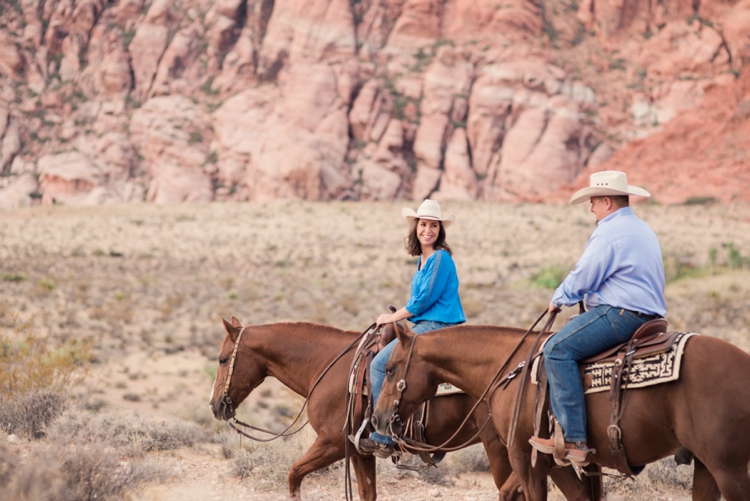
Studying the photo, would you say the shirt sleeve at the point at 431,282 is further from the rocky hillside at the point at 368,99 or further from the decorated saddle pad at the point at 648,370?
the rocky hillside at the point at 368,99

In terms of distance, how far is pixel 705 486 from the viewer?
4426 millimetres

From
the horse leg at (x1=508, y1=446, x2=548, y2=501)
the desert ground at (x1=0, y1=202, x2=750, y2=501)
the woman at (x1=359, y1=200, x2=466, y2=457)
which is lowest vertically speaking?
the desert ground at (x1=0, y1=202, x2=750, y2=501)

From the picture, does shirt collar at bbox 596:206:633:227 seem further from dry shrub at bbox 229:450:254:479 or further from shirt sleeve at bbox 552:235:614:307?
dry shrub at bbox 229:450:254:479

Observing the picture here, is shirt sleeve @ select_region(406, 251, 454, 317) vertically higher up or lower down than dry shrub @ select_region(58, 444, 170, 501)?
higher up

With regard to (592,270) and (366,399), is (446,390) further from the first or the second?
(592,270)

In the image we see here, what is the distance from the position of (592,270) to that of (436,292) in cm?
156

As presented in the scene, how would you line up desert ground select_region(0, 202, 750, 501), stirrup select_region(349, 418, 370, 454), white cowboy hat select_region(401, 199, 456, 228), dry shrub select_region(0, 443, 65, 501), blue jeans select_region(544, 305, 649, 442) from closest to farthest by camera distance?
blue jeans select_region(544, 305, 649, 442) → dry shrub select_region(0, 443, 65, 501) → stirrup select_region(349, 418, 370, 454) → white cowboy hat select_region(401, 199, 456, 228) → desert ground select_region(0, 202, 750, 501)

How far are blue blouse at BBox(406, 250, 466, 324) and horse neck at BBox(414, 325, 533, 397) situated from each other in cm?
46

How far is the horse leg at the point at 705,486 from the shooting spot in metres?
4.41

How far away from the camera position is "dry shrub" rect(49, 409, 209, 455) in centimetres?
804

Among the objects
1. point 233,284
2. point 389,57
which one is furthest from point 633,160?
point 233,284

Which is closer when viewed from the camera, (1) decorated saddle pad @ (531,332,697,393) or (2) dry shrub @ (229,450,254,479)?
(1) decorated saddle pad @ (531,332,697,393)

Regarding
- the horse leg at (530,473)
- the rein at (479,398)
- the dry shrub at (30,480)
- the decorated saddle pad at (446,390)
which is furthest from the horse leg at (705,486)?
the dry shrub at (30,480)

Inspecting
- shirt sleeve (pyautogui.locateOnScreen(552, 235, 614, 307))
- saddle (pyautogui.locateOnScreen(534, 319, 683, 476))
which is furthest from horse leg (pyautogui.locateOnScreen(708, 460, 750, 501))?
shirt sleeve (pyautogui.locateOnScreen(552, 235, 614, 307))
